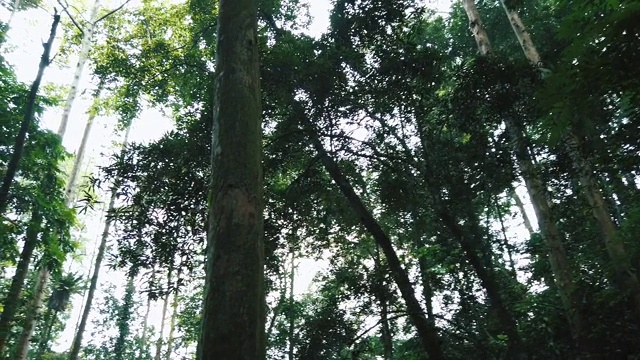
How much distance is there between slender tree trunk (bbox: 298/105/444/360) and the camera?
6023 millimetres

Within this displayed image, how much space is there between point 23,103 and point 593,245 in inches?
665

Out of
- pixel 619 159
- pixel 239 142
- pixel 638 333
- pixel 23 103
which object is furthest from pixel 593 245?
pixel 23 103

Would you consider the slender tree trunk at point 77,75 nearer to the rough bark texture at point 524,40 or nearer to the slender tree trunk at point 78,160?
the slender tree trunk at point 78,160

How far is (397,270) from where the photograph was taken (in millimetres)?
6676

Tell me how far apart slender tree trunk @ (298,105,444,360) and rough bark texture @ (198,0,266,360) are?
12.6ft

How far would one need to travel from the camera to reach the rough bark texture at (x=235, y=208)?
1867 millimetres

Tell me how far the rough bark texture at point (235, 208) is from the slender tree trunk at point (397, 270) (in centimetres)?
385

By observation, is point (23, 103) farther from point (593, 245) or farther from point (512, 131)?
point (593, 245)

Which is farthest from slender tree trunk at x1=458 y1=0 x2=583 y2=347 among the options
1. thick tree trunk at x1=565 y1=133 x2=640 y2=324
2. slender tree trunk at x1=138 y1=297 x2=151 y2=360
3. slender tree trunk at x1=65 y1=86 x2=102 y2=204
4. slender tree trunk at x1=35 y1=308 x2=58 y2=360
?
slender tree trunk at x1=138 y1=297 x2=151 y2=360

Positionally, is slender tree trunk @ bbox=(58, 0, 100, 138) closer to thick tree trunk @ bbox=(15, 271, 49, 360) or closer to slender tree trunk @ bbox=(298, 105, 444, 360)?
thick tree trunk @ bbox=(15, 271, 49, 360)

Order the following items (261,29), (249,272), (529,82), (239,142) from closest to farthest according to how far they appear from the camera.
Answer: (249,272) < (239,142) < (529,82) < (261,29)

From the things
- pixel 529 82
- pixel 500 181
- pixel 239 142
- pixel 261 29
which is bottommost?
pixel 239 142

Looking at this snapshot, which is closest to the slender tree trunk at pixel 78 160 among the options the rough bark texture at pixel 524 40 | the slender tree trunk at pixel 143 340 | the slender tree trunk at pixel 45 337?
the slender tree trunk at pixel 45 337

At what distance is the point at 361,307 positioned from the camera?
25.5ft
